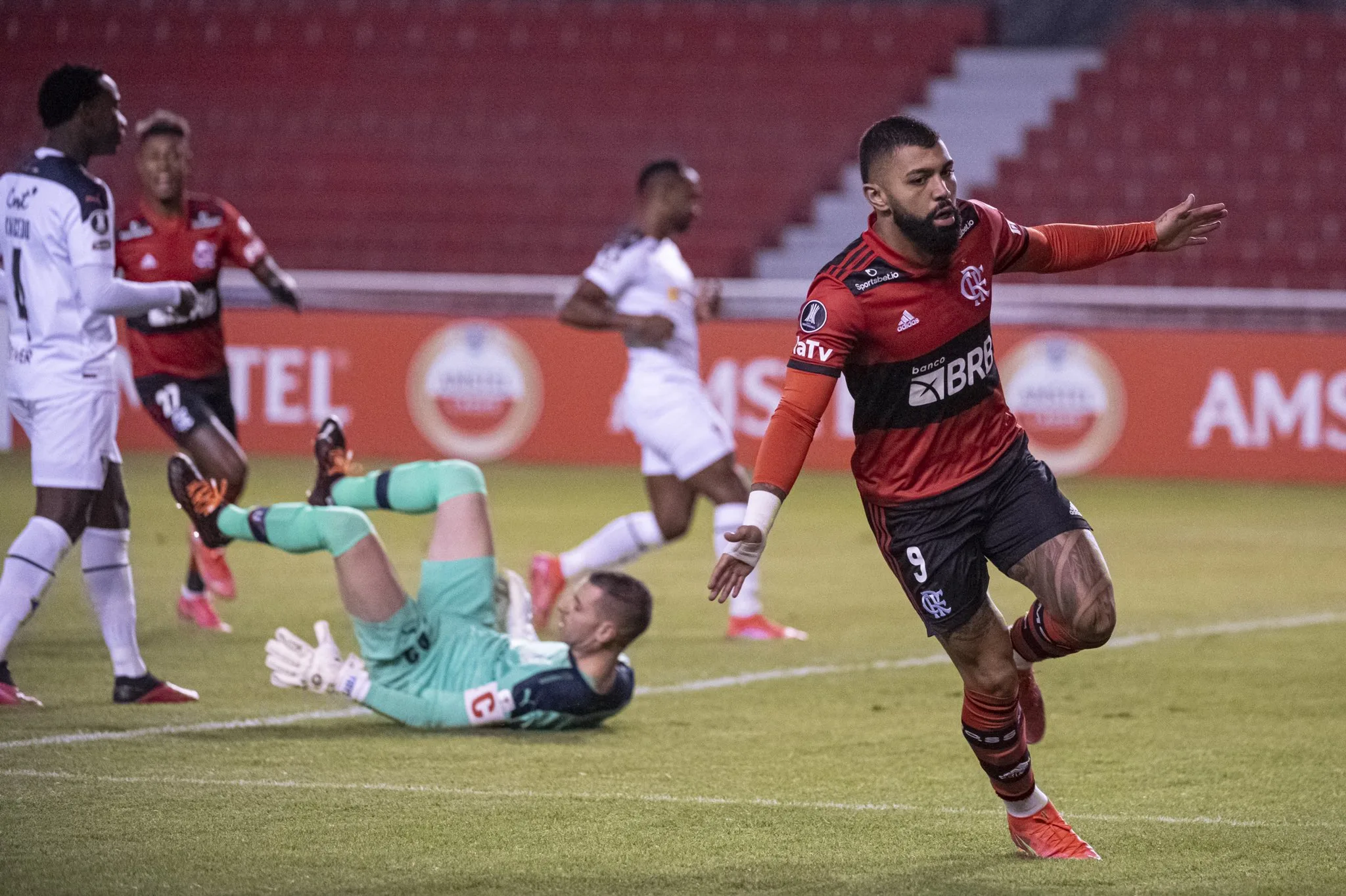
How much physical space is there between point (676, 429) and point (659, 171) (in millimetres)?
1254

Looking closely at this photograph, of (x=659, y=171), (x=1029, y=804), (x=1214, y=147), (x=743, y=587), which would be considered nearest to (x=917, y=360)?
(x=1029, y=804)

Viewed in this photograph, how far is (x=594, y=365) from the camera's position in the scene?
1716cm

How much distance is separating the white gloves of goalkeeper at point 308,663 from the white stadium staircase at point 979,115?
14892mm

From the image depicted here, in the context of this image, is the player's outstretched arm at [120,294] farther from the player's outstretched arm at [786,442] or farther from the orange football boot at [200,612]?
the player's outstretched arm at [786,442]

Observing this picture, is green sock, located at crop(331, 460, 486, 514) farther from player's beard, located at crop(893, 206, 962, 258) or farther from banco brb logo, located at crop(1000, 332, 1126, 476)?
banco brb logo, located at crop(1000, 332, 1126, 476)

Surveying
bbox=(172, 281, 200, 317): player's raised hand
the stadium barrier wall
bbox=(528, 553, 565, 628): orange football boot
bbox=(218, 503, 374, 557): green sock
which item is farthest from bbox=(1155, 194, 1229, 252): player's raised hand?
the stadium barrier wall

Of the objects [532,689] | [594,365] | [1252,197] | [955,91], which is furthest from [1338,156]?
[532,689]

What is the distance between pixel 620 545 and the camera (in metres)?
9.13

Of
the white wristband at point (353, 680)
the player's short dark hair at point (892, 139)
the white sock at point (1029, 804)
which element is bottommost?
the white wristband at point (353, 680)

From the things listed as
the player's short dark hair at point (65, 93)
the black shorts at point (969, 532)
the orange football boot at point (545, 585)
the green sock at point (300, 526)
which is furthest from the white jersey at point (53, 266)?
the black shorts at point (969, 532)

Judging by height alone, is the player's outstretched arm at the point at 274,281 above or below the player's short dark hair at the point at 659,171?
below

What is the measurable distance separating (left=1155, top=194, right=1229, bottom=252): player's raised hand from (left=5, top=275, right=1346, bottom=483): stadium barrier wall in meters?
10.6

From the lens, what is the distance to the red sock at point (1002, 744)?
194 inches

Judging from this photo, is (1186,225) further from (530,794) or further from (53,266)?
(53,266)
